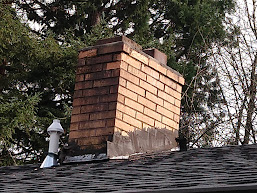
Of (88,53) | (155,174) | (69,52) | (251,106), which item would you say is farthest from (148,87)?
(69,52)

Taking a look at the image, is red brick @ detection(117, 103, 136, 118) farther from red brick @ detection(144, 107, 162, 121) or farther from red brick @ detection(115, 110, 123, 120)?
red brick @ detection(144, 107, 162, 121)

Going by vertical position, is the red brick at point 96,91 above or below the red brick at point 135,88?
below

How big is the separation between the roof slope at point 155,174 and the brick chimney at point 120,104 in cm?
33

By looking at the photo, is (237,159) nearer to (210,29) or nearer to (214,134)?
(214,134)

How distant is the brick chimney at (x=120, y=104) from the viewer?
6.34 metres

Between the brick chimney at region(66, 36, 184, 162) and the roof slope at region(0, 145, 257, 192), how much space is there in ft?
1.07

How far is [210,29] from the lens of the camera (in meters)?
14.4

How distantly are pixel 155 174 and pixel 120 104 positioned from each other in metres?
1.70

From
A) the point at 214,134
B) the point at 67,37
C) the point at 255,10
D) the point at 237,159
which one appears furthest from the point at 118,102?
the point at 67,37

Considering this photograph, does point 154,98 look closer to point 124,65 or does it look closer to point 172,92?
point 172,92

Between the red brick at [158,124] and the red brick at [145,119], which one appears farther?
the red brick at [158,124]

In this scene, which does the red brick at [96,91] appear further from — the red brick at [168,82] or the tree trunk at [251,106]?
the tree trunk at [251,106]

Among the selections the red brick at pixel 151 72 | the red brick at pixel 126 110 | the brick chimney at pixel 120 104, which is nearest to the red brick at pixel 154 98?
the brick chimney at pixel 120 104

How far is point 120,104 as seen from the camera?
21.0ft
